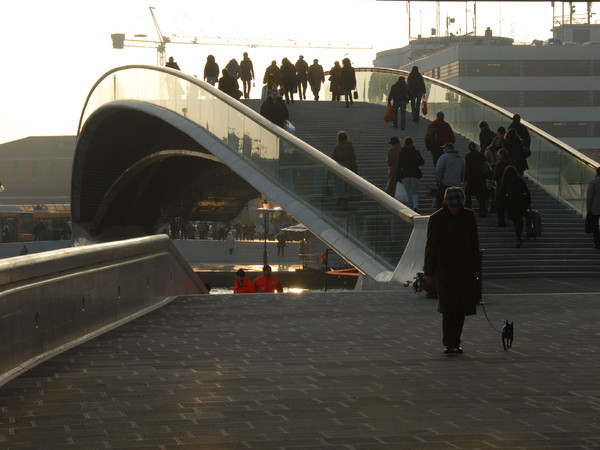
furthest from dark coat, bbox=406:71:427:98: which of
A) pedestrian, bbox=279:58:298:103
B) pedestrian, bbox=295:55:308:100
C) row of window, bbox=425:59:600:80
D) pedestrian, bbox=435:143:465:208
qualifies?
row of window, bbox=425:59:600:80

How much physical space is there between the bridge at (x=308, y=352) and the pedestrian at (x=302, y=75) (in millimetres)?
13489

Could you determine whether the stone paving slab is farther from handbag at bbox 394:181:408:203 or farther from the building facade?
the building facade

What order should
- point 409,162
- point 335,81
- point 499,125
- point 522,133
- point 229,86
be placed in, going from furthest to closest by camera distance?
point 335,81, point 229,86, point 499,125, point 522,133, point 409,162

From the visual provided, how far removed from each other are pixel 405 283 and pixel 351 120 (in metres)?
15.8

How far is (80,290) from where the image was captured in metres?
9.79

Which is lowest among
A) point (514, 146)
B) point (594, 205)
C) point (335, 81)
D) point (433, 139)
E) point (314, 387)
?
point (314, 387)

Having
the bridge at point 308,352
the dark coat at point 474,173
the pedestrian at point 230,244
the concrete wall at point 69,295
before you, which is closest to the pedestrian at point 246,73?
the bridge at point 308,352

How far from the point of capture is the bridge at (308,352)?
5840 millimetres

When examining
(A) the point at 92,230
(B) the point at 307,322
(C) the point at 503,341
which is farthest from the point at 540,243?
(A) the point at 92,230

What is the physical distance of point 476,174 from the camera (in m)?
19.0

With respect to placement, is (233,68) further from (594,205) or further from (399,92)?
(594,205)

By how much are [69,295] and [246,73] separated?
26.4m

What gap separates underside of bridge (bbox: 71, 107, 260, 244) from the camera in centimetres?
4503

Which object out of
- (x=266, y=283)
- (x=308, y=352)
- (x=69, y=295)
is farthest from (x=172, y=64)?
(x=308, y=352)
